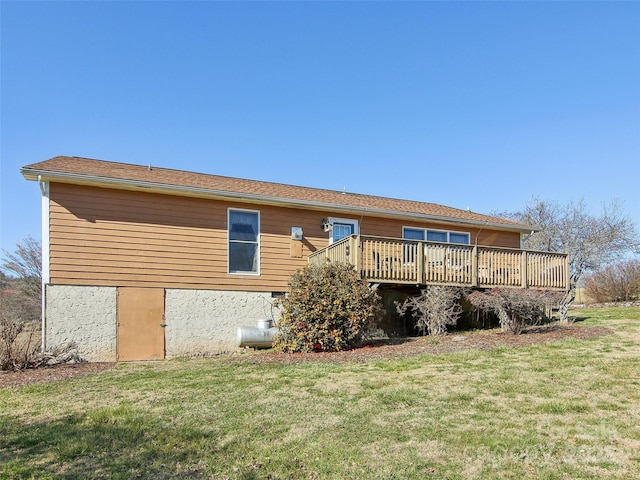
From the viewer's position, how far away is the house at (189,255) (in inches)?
384

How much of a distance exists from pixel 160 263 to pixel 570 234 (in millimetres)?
21256

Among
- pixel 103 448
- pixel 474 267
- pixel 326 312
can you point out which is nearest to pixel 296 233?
pixel 326 312

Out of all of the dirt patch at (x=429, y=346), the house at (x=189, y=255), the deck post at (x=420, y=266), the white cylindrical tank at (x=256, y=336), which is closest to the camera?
the dirt patch at (x=429, y=346)

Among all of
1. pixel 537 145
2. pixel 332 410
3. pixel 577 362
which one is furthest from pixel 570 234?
pixel 332 410

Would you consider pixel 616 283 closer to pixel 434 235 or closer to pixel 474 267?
pixel 434 235

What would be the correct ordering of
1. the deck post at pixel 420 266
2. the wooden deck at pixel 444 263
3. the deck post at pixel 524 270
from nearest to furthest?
the wooden deck at pixel 444 263 → the deck post at pixel 420 266 → the deck post at pixel 524 270

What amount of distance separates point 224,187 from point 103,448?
8171 millimetres

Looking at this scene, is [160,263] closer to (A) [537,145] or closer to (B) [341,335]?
(B) [341,335]

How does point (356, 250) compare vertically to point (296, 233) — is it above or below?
below

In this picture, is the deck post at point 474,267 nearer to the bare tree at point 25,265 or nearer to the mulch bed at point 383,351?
the mulch bed at point 383,351

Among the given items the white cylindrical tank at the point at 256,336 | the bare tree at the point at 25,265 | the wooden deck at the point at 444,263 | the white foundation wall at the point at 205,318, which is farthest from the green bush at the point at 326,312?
the bare tree at the point at 25,265

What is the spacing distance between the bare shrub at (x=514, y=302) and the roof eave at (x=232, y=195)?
11.2ft

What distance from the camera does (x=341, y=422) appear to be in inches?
185

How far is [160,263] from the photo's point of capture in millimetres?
10656
